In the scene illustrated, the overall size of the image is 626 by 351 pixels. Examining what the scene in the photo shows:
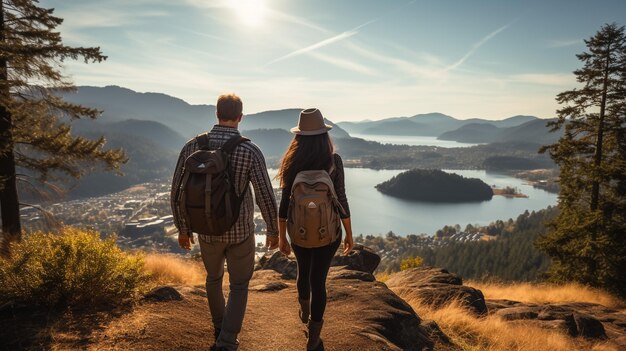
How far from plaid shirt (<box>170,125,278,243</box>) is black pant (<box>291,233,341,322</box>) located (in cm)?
45

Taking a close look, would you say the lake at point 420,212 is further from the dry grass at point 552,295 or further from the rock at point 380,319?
the rock at point 380,319

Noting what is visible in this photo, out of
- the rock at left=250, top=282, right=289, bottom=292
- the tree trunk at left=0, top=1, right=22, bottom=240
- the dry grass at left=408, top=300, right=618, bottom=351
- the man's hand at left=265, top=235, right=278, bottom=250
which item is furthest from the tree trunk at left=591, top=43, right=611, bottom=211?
the tree trunk at left=0, top=1, right=22, bottom=240

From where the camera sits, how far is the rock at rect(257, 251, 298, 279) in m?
8.33

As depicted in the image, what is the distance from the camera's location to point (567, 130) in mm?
16094

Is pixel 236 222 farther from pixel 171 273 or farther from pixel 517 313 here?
pixel 517 313

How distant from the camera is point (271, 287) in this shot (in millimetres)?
6844

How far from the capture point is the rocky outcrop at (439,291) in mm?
7188

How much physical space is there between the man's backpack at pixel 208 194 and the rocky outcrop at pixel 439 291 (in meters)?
5.23

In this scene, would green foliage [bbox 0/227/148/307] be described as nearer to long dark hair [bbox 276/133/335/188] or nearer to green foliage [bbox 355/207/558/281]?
long dark hair [bbox 276/133/335/188]

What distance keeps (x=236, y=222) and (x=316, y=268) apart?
3.08ft

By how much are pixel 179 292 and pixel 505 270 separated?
85565 millimetres

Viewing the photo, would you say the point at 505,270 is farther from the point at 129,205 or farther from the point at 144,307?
the point at 129,205

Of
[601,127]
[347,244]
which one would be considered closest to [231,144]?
[347,244]

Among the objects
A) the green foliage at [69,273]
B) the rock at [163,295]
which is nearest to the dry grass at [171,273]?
the rock at [163,295]
